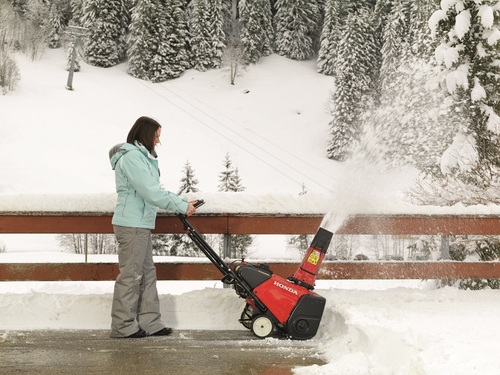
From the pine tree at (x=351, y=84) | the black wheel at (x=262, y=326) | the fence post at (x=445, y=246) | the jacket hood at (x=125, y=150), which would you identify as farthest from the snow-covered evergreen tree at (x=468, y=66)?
the pine tree at (x=351, y=84)

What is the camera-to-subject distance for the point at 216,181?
41656 millimetres

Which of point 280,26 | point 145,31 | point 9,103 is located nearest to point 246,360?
point 9,103

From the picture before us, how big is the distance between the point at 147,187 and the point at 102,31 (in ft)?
186

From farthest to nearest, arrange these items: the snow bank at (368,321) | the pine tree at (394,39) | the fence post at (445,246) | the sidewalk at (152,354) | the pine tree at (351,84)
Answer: the pine tree at (394,39) < the pine tree at (351,84) < the fence post at (445,246) < the sidewalk at (152,354) < the snow bank at (368,321)

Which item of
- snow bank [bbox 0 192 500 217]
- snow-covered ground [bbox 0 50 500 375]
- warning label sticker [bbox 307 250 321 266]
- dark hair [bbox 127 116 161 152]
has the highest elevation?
dark hair [bbox 127 116 161 152]

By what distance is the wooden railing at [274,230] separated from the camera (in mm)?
6102

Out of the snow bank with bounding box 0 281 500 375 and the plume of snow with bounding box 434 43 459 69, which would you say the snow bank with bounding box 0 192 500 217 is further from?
the plume of snow with bounding box 434 43 459 69

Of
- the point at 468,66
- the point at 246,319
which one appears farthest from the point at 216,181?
the point at 246,319

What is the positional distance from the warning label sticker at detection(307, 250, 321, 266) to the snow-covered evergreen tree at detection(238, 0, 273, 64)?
186 ft

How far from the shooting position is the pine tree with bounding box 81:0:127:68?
189ft

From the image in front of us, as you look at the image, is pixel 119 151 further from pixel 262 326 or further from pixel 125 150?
pixel 262 326

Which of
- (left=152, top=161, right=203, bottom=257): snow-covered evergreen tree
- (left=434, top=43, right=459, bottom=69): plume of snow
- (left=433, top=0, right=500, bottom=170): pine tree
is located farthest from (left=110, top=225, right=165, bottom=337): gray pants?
(left=152, top=161, right=203, bottom=257): snow-covered evergreen tree

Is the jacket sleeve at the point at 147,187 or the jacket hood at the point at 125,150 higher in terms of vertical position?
the jacket hood at the point at 125,150

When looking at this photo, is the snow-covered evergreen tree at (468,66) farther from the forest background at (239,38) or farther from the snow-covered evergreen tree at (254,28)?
the snow-covered evergreen tree at (254,28)
